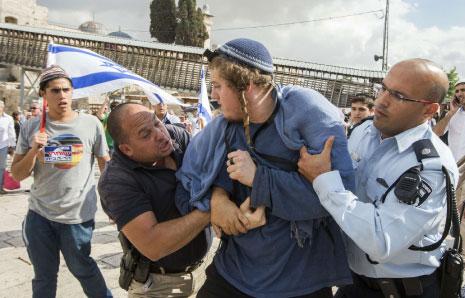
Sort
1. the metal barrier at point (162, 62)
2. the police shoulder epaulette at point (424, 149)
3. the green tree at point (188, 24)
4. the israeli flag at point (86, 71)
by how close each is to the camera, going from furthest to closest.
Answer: the green tree at point (188, 24) < the metal barrier at point (162, 62) < the israeli flag at point (86, 71) < the police shoulder epaulette at point (424, 149)

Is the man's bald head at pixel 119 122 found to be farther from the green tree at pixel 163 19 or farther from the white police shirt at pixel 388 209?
the green tree at pixel 163 19

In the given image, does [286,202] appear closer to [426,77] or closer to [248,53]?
[248,53]

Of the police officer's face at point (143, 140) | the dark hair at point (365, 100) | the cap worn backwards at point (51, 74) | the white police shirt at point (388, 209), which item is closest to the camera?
the white police shirt at point (388, 209)

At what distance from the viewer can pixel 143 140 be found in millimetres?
2057

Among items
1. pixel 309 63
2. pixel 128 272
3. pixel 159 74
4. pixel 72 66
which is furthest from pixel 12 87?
pixel 128 272

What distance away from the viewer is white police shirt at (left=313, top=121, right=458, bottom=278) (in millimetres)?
1456

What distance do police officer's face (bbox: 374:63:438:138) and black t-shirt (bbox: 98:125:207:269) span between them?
108 cm

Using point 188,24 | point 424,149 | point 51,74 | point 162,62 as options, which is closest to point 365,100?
point 51,74

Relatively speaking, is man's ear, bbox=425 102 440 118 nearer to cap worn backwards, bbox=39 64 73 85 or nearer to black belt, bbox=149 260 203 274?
black belt, bbox=149 260 203 274

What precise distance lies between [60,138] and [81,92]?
0.73 metres

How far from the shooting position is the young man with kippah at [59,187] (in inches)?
118

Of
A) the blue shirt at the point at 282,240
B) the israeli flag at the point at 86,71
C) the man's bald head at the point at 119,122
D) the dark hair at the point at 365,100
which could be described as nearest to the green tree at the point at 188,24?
the dark hair at the point at 365,100

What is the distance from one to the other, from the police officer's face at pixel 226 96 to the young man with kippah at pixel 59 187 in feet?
6.50

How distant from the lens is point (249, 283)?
1672 millimetres
